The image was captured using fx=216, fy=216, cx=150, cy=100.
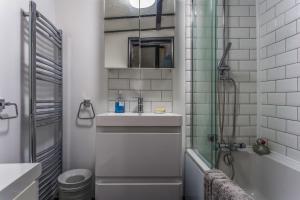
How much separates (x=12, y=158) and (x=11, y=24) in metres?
0.86

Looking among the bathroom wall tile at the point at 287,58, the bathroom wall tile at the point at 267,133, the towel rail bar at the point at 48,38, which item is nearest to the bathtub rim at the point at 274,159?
the bathroom wall tile at the point at 267,133

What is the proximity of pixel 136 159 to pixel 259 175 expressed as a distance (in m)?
1.06

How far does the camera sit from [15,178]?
2.20 ft

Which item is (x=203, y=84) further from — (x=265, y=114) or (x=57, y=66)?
(x=57, y=66)

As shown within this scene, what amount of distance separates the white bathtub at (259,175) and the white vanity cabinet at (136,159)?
0.17 m

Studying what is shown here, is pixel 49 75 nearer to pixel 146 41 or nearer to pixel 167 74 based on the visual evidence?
pixel 146 41

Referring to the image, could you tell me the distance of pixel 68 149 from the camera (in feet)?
6.83

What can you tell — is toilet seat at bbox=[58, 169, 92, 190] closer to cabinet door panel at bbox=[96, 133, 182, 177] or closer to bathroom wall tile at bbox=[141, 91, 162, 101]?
cabinet door panel at bbox=[96, 133, 182, 177]

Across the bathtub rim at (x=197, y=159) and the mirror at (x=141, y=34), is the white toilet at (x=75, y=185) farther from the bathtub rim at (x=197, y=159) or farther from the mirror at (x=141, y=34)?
the mirror at (x=141, y=34)

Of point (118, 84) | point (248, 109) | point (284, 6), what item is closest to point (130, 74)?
point (118, 84)

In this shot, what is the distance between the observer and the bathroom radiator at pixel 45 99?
1.42 metres

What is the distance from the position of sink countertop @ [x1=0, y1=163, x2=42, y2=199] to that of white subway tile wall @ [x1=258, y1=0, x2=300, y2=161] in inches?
63.5

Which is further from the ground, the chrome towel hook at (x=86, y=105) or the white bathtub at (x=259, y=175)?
the chrome towel hook at (x=86, y=105)

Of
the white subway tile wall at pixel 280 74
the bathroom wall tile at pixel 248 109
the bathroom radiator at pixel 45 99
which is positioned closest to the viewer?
the bathroom radiator at pixel 45 99
